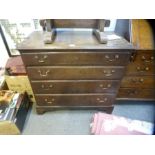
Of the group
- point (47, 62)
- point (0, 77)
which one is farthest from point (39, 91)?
point (0, 77)

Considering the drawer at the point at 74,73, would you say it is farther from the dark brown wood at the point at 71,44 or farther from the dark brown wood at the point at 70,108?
the dark brown wood at the point at 70,108

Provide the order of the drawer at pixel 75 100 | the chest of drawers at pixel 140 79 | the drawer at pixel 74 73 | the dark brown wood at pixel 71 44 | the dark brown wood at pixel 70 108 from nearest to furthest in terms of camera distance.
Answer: the dark brown wood at pixel 71 44, the drawer at pixel 74 73, the chest of drawers at pixel 140 79, the drawer at pixel 75 100, the dark brown wood at pixel 70 108

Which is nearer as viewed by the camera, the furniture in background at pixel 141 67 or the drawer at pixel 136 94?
the furniture in background at pixel 141 67

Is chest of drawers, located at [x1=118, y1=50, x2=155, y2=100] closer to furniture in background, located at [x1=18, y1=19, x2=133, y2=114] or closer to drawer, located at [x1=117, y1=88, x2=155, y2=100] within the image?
drawer, located at [x1=117, y1=88, x2=155, y2=100]

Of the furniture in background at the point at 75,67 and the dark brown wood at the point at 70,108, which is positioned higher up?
the furniture in background at the point at 75,67

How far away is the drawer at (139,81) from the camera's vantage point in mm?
1646

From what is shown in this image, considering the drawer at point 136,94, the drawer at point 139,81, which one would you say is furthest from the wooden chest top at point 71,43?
the drawer at point 136,94

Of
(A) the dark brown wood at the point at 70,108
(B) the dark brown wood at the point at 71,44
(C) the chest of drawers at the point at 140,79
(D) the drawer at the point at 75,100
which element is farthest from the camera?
(A) the dark brown wood at the point at 70,108

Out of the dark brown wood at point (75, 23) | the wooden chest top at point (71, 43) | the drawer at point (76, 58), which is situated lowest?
the drawer at point (76, 58)

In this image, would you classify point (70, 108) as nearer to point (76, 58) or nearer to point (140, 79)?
point (76, 58)

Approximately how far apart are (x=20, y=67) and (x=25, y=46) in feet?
1.92

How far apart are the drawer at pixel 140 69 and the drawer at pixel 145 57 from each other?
40 millimetres

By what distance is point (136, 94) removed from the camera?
1.80m
